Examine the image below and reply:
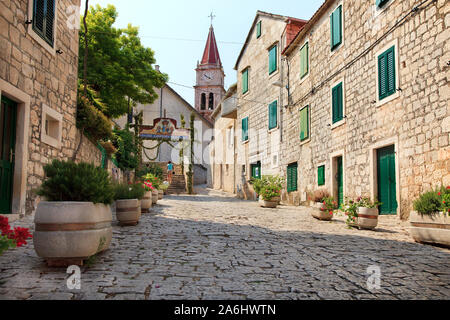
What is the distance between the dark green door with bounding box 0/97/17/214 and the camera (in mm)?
5930

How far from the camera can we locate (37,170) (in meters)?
6.87

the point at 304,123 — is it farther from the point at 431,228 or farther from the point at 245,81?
the point at 431,228

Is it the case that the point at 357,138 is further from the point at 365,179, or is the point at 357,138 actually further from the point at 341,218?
the point at 341,218

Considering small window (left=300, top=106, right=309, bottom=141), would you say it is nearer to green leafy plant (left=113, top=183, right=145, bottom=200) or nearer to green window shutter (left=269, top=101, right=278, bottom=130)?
green window shutter (left=269, top=101, right=278, bottom=130)

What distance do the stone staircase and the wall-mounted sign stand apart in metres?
4.22

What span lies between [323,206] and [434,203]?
3583mm

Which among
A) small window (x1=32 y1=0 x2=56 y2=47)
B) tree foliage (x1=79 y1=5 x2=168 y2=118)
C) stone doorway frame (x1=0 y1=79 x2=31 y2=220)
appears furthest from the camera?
tree foliage (x1=79 y1=5 x2=168 y2=118)

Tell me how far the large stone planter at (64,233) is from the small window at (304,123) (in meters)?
11.6

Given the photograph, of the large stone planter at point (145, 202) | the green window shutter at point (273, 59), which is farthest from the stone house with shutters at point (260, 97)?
the large stone planter at point (145, 202)

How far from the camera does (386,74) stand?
910 centimetres

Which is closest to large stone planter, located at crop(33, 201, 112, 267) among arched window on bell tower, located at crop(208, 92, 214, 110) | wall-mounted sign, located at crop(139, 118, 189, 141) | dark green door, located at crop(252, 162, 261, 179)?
dark green door, located at crop(252, 162, 261, 179)

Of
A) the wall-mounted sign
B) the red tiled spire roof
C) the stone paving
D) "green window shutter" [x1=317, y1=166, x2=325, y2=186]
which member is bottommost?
the stone paving

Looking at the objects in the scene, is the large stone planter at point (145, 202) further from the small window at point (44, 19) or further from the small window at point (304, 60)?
the small window at point (304, 60)
